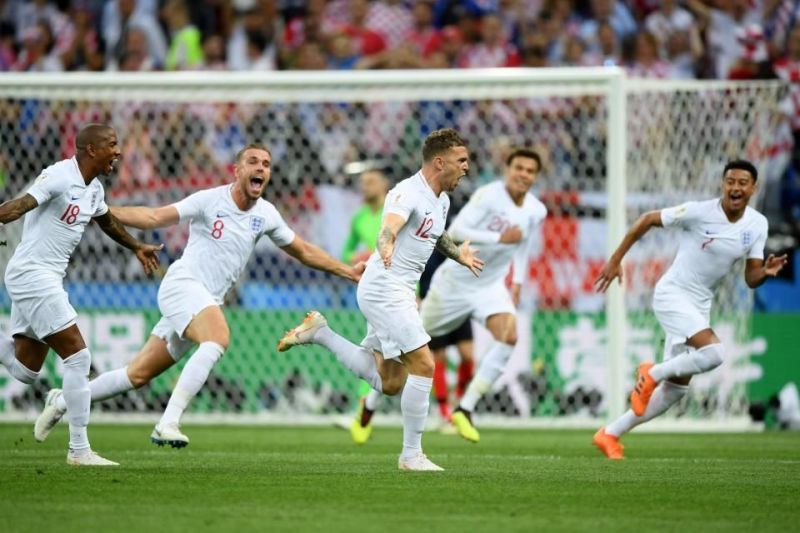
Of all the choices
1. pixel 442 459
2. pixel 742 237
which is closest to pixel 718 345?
pixel 742 237

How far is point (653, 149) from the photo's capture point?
16.2 metres

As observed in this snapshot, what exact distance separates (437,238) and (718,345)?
9.57 feet

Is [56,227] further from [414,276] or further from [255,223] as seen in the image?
[414,276]

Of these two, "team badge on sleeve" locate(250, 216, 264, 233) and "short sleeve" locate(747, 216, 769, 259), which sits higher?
"short sleeve" locate(747, 216, 769, 259)

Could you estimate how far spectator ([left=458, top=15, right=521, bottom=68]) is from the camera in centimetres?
1944

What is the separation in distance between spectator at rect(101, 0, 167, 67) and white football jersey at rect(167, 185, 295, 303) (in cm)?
988

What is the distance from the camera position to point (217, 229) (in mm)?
10719

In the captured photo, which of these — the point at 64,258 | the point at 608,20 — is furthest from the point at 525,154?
the point at 608,20

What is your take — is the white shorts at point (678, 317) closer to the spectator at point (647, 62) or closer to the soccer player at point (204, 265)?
the soccer player at point (204, 265)

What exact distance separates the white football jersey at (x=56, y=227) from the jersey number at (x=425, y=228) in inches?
85.7

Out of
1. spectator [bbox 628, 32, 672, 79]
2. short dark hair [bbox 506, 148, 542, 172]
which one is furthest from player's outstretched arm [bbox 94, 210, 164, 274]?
spectator [bbox 628, 32, 672, 79]

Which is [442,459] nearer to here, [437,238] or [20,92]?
[437,238]

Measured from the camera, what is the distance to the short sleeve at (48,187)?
9297mm

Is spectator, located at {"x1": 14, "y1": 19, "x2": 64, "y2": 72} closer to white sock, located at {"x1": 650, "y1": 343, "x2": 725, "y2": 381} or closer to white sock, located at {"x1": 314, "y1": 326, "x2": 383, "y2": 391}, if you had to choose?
white sock, located at {"x1": 314, "y1": 326, "x2": 383, "y2": 391}
